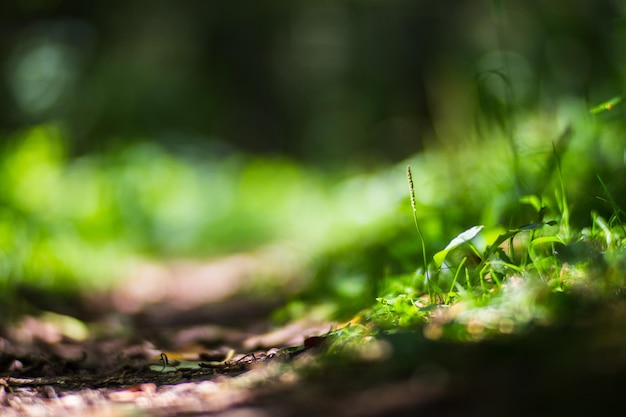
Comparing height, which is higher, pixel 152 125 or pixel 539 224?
pixel 152 125

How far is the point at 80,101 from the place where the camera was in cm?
743

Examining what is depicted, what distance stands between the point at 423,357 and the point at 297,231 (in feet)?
15.1

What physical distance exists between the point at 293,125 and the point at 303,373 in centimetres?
1249

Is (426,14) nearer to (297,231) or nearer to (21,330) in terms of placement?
(297,231)

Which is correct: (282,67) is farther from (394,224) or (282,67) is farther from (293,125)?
(394,224)

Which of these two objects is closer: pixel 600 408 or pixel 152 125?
pixel 600 408

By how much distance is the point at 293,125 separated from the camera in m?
13.7

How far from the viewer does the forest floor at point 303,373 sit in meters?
0.99

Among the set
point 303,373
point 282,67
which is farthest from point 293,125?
point 303,373

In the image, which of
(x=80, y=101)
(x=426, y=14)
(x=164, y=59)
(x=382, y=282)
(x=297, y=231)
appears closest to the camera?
(x=382, y=282)

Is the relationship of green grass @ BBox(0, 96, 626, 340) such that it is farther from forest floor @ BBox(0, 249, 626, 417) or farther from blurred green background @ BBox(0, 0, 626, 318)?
forest floor @ BBox(0, 249, 626, 417)

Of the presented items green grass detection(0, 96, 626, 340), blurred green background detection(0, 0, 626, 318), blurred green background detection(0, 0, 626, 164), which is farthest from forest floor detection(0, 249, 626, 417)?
blurred green background detection(0, 0, 626, 164)

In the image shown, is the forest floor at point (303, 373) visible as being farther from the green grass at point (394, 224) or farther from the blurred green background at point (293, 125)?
the blurred green background at point (293, 125)

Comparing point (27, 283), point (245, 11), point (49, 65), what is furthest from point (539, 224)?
point (245, 11)
